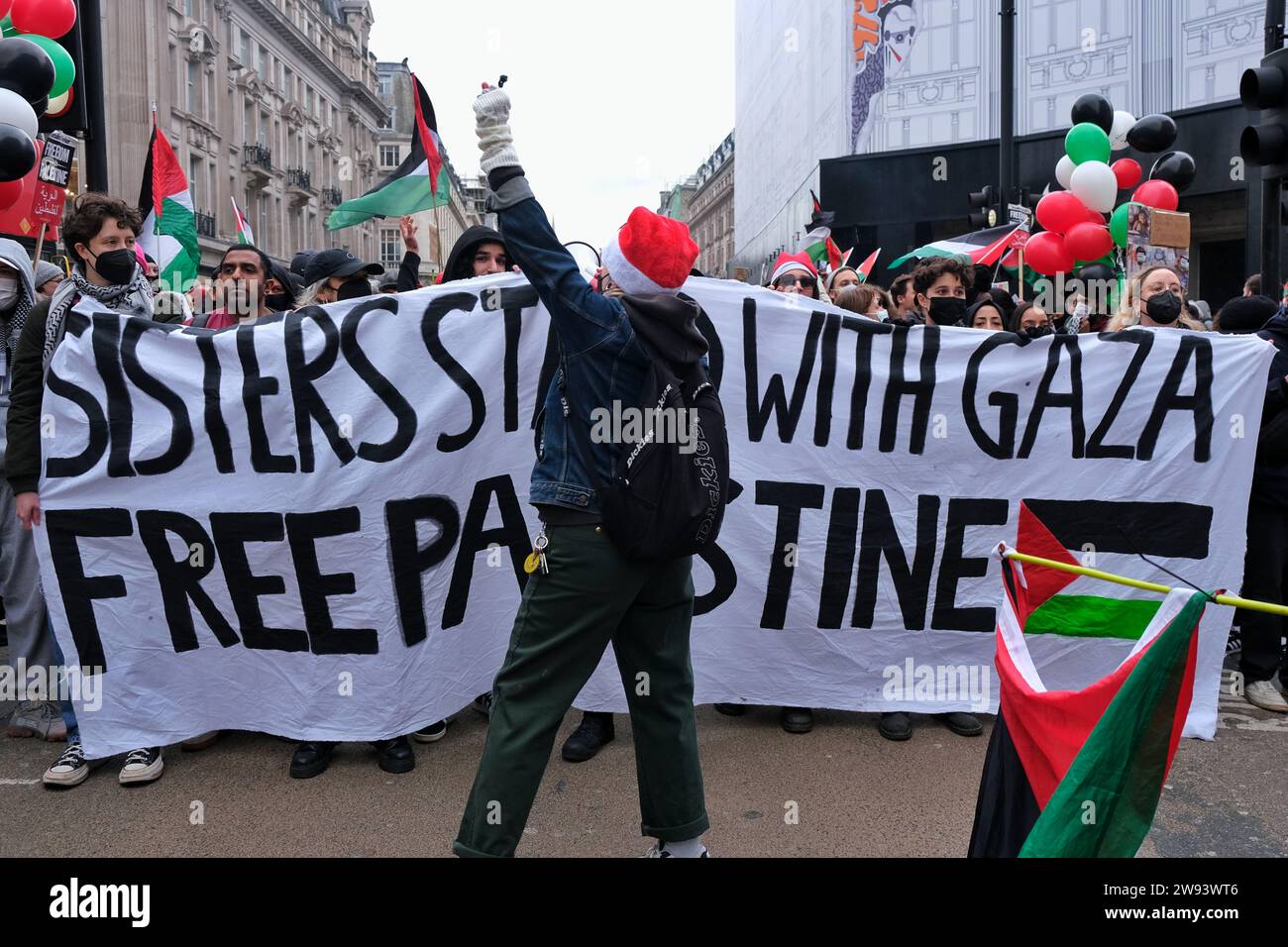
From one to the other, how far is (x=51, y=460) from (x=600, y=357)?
239cm

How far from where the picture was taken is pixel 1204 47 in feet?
64.3

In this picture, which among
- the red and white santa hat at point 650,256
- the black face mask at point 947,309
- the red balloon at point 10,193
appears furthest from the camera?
the red balloon at point 10,193

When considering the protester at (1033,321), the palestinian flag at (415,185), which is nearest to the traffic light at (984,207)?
the protester at (1033,321)

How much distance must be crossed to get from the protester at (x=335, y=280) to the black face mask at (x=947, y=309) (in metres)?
2.77

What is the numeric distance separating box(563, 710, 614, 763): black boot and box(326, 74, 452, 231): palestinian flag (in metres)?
2.87

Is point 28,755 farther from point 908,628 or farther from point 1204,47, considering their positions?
point 1204,47

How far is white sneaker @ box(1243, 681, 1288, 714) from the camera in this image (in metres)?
4.56

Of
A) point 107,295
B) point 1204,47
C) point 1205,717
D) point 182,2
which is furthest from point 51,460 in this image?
point 182,2

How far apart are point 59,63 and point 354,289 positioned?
3833mm

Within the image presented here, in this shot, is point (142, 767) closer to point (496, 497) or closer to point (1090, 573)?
point (496, 497)

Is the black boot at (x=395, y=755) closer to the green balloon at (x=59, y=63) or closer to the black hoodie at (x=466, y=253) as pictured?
the black hoodie at (x=466, y=253)

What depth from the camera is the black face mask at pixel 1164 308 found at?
488 centimetres

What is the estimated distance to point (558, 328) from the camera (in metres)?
2.72

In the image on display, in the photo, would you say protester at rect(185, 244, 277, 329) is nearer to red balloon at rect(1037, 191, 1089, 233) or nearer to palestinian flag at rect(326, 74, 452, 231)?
palestinian flag at rect(326, 74, 452, 231)
